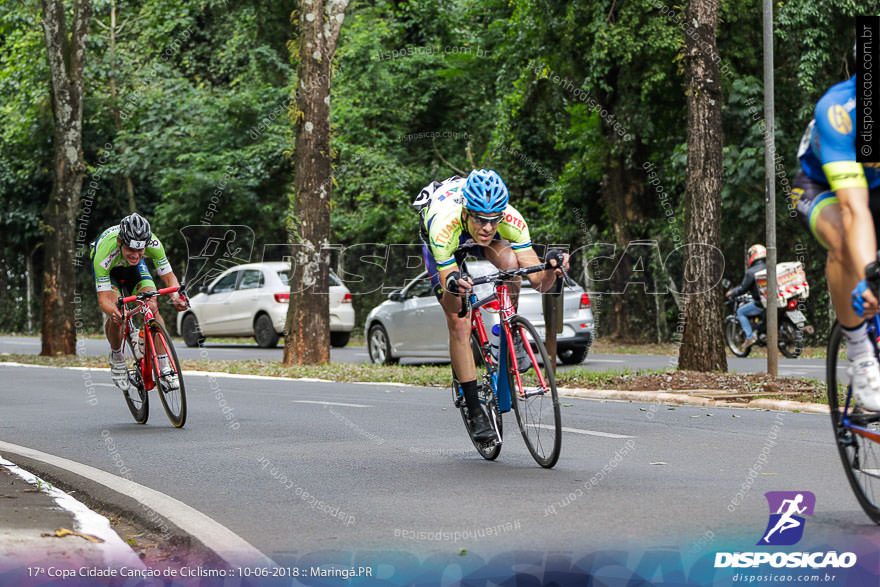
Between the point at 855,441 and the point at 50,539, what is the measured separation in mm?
3596

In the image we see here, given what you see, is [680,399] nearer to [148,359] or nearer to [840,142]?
[148,359]

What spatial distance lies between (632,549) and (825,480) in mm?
2156

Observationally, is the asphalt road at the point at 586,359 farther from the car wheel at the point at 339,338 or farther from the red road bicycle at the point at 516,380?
the red road bicycle at the point at 516,380

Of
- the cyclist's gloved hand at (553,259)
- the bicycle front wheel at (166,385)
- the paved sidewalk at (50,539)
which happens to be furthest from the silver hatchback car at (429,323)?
the paved sidewalk at (50,539)

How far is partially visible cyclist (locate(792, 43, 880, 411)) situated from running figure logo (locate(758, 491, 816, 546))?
2.44 feet

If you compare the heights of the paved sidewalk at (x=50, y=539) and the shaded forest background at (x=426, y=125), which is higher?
the shaded forest background at (x=426, y=125)

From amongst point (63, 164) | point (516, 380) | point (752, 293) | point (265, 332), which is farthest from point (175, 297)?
point (265, 332)

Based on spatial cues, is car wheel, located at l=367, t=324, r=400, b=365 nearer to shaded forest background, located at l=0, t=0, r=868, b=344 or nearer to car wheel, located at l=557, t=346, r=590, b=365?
car wheel, located at l=557, t=346, r=590, b=365

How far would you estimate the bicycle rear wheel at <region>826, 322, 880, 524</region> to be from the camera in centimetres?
521

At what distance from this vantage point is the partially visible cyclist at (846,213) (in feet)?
15.7

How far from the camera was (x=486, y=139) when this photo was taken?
33.3 m

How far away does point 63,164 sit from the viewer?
23109 millimetres

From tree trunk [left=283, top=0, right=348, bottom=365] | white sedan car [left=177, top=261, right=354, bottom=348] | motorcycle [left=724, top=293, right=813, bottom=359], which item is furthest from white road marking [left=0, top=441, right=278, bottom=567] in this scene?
white sedan car [left=177, top=261, right=354, bottom=348]

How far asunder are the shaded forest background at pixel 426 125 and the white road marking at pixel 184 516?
14.5 meters
